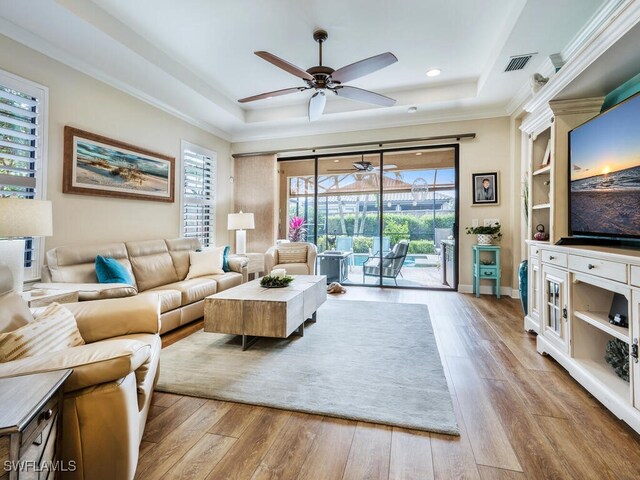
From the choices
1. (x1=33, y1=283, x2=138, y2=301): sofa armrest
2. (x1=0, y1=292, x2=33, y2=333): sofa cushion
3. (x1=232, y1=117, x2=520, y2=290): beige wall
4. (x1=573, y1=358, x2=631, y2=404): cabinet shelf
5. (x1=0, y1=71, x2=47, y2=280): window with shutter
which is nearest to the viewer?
(x1=0, y1=292, x2=33, y2=333): sofa cushion

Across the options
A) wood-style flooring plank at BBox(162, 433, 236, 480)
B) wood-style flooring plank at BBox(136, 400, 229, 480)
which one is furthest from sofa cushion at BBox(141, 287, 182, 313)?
wood-style flooring plank at BBox(162, 433, 236, 480)

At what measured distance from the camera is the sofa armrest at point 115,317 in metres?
1.69

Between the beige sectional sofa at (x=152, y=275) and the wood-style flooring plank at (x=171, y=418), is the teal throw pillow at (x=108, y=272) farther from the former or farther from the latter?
the wood-style flooring plank at (x=171, y=418)

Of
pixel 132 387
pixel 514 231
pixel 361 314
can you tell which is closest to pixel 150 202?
pixel 361 314

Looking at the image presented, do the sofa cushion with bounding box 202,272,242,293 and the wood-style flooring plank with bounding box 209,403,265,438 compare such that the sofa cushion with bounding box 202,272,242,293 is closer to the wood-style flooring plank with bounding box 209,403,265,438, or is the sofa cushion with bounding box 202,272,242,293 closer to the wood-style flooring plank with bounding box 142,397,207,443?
the wood-style flooring plank with bounding box 142,397,207,443

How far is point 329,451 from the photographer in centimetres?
146

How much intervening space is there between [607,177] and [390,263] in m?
3.56

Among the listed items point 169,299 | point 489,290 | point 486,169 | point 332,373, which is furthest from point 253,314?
point 486,169

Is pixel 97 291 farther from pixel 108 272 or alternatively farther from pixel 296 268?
pixel 296 268

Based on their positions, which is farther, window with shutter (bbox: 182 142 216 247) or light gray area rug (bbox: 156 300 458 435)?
window with shutter (bbox: 182 142 216 247)

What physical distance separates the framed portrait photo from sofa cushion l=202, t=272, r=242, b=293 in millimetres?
3915

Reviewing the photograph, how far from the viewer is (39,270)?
2875 mm

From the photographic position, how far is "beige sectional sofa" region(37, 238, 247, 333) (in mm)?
2669

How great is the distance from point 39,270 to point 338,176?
4.55 meters
